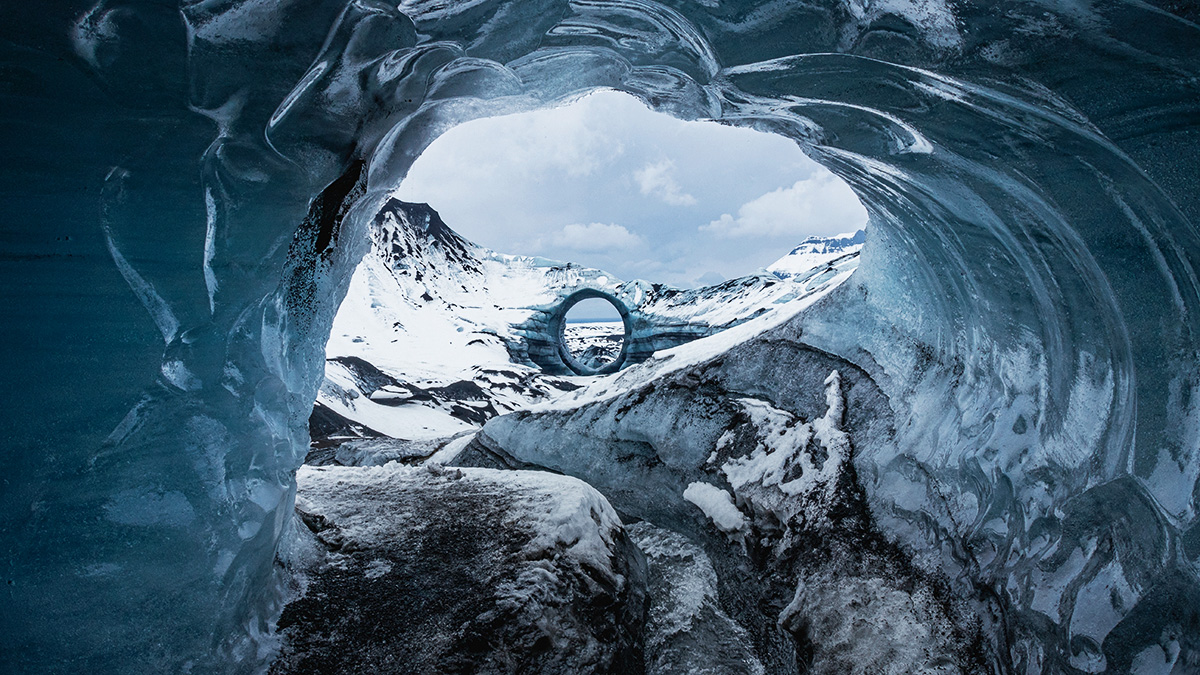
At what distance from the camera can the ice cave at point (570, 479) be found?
4.90 feet

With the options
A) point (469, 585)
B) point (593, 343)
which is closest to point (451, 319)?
point (593, 343)

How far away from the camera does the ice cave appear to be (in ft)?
4.90

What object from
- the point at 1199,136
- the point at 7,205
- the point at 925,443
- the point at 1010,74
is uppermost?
the point at 1010,74

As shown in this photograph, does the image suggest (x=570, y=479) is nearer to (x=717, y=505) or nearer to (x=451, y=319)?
(x=717, y=505)

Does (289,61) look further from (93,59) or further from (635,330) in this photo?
(635,330)

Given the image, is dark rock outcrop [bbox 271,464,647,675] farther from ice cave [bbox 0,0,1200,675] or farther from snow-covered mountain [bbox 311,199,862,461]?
snow-covered mountain [bbox 311,199,862,461]

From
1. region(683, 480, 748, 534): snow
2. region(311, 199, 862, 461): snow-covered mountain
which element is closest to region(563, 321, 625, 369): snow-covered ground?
region(311, 199, 862, 461): snow-covered mountain

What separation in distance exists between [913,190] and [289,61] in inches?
90.8

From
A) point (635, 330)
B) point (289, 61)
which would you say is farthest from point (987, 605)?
point (635, 330)

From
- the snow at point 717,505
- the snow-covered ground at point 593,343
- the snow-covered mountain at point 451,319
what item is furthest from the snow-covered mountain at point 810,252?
the snow at point 717,505

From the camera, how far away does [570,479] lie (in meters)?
2.92

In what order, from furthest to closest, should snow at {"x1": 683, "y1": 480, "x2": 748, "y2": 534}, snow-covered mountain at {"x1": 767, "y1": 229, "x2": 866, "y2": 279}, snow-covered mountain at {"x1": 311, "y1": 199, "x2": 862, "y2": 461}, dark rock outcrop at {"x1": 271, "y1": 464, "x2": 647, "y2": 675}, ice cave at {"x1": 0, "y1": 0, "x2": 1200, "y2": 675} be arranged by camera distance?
1. snow-covered mountain at {"x1": 767, "y1": 229, "x2": 866, "y2": 279}
2. snow-covered mountain at {"x1": 311, "y1": 199, "x2": 862, "y2": 461}
3. snow at {"x1": 683, "y1": 480, "x2": 748, "y2": 534}
4. dark rock outcrop at {"x1": 271, "y1": 464, "x2": 647, "y2": 675}
5. ice cave at {"x1": 0, "y1": 0, "x2": 1200, "y2": 675}

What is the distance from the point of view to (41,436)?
1.47m

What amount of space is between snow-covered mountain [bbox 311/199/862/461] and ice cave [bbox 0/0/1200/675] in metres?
4.26
